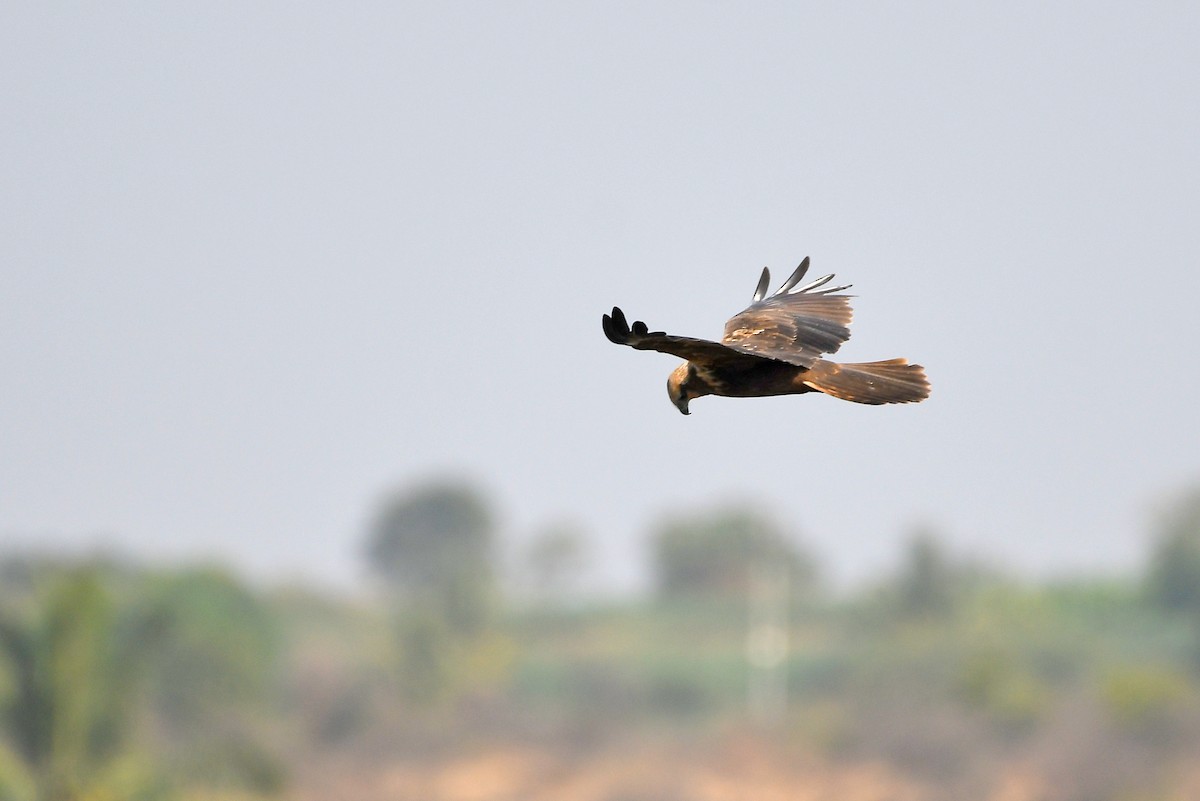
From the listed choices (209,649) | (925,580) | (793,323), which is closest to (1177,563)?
(925,580)

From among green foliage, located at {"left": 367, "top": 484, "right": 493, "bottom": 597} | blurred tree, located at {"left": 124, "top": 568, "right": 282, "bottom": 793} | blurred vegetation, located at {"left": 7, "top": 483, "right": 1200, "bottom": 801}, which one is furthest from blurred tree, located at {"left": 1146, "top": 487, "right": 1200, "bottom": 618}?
blurred tree, located at {"left": 124, "top": 568, "right": 282, "bottom": 793}

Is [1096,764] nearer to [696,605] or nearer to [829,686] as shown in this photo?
[829,686]

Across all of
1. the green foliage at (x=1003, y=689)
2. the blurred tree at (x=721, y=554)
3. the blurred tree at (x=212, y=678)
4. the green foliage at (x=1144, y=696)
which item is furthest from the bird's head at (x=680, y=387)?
the blurred tree at (x=721, y=554)

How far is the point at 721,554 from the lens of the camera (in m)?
70.8

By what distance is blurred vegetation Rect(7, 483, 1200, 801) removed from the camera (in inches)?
976

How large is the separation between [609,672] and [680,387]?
153 feet

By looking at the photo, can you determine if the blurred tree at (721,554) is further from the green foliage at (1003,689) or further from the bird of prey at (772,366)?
the bird of prey at (772,366)

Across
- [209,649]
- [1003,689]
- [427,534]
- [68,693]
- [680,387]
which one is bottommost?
[68,693]

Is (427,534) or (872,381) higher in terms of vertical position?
(427,534)

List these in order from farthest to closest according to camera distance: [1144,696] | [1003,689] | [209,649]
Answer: [1003,689] < [1144,696] < [209,649]

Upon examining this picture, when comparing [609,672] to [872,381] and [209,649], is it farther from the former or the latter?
[872,381]

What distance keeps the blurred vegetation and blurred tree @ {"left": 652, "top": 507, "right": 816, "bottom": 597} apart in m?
0.10

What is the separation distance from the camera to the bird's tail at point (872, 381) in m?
8.99

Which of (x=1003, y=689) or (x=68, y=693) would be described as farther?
(x=1003, y=689)
